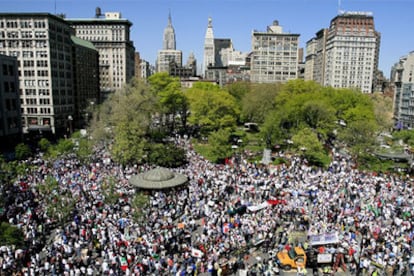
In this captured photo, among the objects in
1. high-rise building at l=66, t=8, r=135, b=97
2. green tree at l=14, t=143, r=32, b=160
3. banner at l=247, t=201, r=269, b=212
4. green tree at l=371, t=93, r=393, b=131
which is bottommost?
banner at l=247, t=201, r=269, b=212

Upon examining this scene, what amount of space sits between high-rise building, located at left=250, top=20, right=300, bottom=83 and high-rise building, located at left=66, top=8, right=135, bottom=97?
6184 centimetres

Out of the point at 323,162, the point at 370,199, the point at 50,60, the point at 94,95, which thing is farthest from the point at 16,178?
the point at 94,95

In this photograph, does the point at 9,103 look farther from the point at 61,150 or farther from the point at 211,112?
the point at 211,112

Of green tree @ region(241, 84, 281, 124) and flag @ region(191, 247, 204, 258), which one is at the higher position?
green tree @ region(241, 84, 281, 124)

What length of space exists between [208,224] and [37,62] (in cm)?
6341

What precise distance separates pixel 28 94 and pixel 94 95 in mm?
30172

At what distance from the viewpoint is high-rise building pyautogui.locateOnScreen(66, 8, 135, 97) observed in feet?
391

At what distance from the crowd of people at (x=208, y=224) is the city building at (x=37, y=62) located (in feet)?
127

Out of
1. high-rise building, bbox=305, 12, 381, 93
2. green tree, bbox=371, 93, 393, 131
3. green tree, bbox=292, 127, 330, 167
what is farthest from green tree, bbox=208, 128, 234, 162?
high-rise building, bbox=305, 12, 381, 93

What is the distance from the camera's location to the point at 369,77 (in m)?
144

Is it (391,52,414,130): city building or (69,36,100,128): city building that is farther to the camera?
(391,52,414,130): city building

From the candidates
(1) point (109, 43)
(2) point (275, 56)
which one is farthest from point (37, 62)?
(2) point (275, 56)

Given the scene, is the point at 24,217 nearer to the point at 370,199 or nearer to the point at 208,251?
the point at 208,251

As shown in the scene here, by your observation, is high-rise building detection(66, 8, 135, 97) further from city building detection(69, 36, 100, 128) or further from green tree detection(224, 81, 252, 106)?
green tree detection(224, 81, 252, 106)
